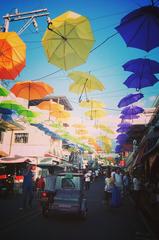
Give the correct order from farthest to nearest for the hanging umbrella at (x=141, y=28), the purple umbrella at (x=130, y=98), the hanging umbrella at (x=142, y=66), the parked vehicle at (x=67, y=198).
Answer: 1. the purple umbrella at (x=130, y=98)
2. the hanging umbrella at (x=142, y=66)
3. the parked vehicle at (x=67, y=198)
4. the hanging umbrella at (x=141, y=28)

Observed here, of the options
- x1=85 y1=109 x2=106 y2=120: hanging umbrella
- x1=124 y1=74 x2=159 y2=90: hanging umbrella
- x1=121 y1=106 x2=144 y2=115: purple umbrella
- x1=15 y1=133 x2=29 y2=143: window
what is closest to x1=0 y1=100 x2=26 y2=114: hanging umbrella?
x1=85 y1=109 x2=106 y2=120: hanging umbrella

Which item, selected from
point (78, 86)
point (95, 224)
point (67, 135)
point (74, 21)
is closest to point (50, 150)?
point (67, 135)

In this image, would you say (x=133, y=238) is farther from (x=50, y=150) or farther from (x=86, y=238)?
(x=50, y=150)

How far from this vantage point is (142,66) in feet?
36.7

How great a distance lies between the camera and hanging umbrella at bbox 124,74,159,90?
11953 mm

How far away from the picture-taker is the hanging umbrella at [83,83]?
39.8ft

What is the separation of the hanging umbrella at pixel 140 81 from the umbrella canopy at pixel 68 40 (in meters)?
4.33

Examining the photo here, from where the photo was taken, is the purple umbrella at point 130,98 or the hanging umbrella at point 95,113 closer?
the purple umbrella at point 130,98

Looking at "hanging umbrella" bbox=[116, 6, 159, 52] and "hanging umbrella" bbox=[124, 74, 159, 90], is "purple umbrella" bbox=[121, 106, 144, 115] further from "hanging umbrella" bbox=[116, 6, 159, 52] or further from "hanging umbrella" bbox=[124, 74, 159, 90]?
"hanging umbrella" bbox=[116, 6, 159, 52]

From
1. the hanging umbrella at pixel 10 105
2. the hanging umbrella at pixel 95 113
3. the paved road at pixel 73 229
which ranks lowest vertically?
the paved road at pixel 73 229

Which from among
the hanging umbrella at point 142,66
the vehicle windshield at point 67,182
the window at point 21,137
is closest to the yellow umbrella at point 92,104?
the hanging umbrella at point 142,66

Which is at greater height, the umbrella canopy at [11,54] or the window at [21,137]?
the window at [21,137]

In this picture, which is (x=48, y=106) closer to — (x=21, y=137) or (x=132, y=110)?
(x=132, y=110)

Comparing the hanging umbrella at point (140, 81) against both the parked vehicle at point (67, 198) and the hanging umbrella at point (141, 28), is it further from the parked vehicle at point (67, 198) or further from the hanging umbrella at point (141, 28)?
the parked vehicle at point (67, 198)
